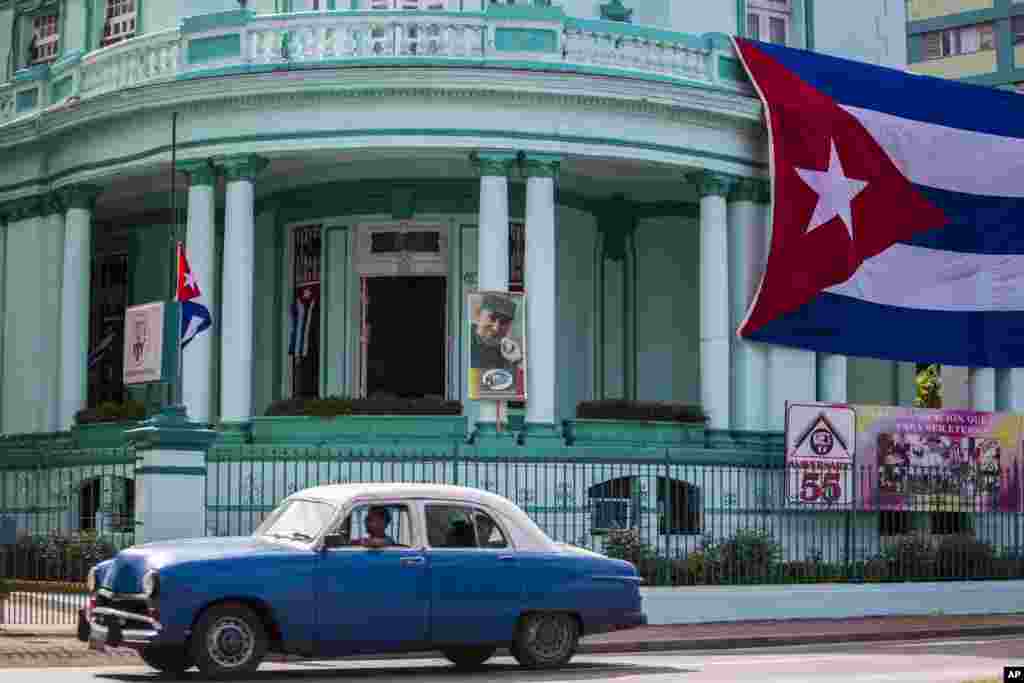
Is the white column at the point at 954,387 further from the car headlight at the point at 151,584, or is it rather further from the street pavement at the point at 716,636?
the car headlight at the point at 151,584

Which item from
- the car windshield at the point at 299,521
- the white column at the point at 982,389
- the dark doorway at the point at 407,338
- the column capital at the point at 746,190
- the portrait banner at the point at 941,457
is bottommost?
the car windshield at the point at 299,521

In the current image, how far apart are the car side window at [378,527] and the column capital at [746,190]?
15781mm

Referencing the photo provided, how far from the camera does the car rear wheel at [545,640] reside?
16.7 m

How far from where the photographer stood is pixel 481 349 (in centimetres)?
2789

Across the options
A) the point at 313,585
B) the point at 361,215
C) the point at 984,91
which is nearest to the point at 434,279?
the point at 361,215

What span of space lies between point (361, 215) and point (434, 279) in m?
1.66

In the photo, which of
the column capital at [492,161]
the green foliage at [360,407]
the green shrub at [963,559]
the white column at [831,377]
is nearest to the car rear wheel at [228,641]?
the green shrub at [963,559]

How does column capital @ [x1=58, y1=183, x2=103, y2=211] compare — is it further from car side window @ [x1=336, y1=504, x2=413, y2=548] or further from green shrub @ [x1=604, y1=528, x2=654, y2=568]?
car side window @ [x1=336, y1=504, x2=413, y2=548]

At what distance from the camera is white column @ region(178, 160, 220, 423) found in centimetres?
2909

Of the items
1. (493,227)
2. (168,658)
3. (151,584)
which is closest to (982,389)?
(493,227)

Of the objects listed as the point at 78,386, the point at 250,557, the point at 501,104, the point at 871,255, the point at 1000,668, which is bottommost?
the point at 1000,668

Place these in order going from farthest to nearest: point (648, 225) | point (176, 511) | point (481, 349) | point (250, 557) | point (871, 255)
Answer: point (648, 225)
point (871, 255)
point (481, 349)
point (176, 511)
point (250, 557)

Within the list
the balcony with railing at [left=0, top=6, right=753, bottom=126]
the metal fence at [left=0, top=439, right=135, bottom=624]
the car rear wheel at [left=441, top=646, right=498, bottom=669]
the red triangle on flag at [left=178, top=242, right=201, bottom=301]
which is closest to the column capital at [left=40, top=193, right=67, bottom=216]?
the balcony with railing at [left=0, top=6, right=753, bottom=126]

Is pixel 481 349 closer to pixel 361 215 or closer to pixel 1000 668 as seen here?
pixel 361 215
